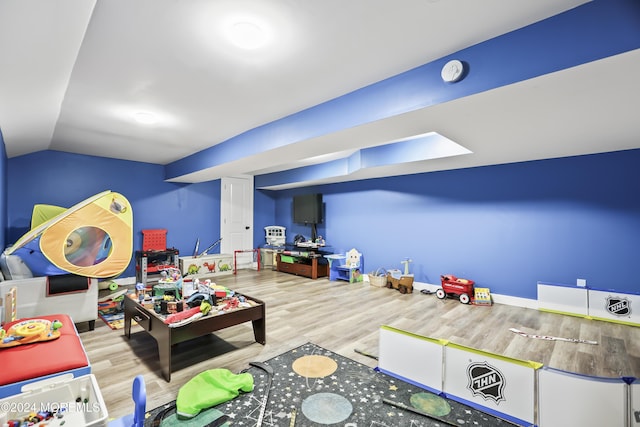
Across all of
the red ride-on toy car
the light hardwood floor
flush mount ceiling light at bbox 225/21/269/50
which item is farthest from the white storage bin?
the red ride-on toy car

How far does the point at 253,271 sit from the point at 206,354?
418 centimetres

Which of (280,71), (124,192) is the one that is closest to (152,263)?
(124,192)

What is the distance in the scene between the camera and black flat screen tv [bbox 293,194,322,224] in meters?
6.68

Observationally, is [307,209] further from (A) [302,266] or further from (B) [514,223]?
(B) [514,223]

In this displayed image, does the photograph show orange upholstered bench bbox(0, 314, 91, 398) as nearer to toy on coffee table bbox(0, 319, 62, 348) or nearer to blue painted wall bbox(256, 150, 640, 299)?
toy on coffee table bbox(0, 319, 62, 348)

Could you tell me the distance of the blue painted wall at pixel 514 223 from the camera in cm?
364

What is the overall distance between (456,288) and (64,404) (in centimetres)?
458

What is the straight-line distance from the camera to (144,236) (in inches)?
225

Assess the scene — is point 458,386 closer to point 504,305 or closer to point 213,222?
point 504,305

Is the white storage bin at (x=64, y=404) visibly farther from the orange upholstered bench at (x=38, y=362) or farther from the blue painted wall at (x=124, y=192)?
the blue painted wall at (x=124, y=192)

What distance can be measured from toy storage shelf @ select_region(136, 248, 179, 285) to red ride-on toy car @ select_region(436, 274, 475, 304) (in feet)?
15.7

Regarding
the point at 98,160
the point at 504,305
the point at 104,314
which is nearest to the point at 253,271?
the point at 104,314

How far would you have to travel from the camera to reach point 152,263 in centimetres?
555

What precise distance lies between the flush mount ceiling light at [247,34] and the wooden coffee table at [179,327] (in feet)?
7.11
